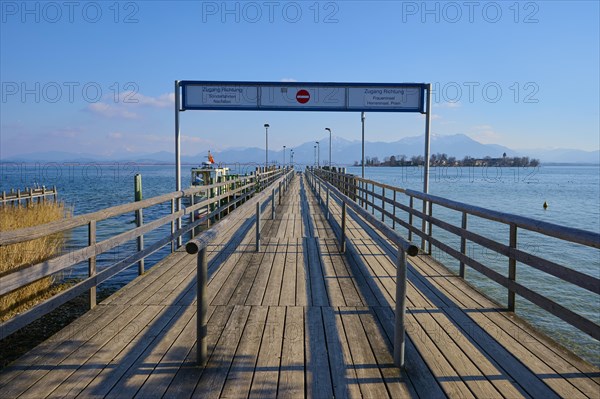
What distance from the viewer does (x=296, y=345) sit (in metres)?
3.75

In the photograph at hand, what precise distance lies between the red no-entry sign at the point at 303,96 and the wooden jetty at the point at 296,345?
174 inches

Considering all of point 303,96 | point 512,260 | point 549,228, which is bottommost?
point 512,260

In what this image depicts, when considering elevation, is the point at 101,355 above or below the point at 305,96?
below

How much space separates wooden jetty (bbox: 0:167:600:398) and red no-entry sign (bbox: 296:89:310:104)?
4427mm

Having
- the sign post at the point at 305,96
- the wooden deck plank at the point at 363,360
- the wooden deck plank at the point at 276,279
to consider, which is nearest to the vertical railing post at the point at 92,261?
the wooden deck plank at the point at 276,279

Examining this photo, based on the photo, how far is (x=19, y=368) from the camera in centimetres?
333

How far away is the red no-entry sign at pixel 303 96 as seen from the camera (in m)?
9.84

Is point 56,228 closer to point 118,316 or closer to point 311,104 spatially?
point 118,316

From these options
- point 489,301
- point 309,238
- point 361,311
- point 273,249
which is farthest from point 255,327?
point 309,238

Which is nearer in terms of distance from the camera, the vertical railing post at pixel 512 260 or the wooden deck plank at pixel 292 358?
the wooden deck plank at pixel 292 358

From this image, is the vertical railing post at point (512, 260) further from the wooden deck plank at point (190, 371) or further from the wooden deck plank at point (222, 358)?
the wooden deck plank at point (190, 371)

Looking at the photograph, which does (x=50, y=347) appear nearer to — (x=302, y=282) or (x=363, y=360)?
(x=363, y=360)

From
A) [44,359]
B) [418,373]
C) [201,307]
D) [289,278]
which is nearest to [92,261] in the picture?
[44,359]

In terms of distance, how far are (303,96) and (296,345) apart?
7.03m
